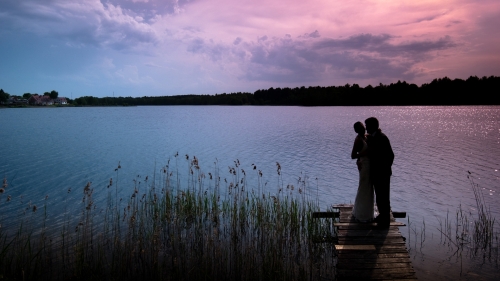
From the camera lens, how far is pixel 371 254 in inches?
273

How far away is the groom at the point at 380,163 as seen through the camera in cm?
786

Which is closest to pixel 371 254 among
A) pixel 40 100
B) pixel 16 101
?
pixel 40 100

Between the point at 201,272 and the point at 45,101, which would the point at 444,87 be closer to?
the point at 201,272

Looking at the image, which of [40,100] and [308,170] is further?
[40,100]

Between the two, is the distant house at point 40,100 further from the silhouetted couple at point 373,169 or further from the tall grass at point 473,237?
the silhouetted couple at point 373,169

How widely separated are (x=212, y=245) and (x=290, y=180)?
9.75 m

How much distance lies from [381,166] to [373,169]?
0.71 feet

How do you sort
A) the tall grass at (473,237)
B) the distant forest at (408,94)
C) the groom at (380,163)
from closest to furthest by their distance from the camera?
the groom at (380,163) → the tall grass at (473,237) → the distant forest at (408,94)

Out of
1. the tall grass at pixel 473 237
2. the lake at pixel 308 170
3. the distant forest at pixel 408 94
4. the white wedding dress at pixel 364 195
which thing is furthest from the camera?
the distant forest at pixel 408 94

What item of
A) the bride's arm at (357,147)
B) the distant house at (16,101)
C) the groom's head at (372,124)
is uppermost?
the distant house at (16,101)

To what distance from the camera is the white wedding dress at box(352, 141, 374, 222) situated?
325 inches

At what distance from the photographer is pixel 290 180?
17.5 m

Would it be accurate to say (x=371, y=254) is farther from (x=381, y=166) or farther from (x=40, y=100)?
(x=40, y=100)

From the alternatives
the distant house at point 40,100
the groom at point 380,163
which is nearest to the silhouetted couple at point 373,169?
the groom at point 380,163
